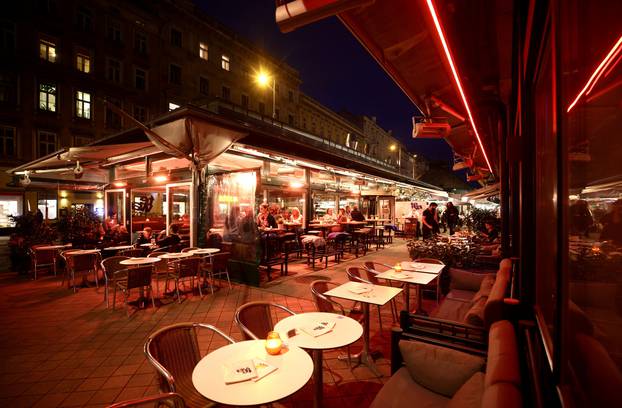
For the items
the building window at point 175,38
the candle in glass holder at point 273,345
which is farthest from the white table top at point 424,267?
the building window at point 175,38

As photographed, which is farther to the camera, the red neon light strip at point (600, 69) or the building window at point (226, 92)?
the building window at point (226, 92)

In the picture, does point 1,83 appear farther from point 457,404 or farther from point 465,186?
point 465,186

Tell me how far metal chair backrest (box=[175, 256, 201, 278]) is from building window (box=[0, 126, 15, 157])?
19881 millimetres

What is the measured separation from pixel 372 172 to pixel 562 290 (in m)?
11.9

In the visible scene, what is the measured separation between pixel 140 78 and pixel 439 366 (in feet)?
93.8

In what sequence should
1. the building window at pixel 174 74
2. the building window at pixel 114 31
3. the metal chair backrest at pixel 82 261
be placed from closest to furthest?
the metal chair backrest at pixel 82 261
the building window at pixel 114 31
the building window at pixel 174 74

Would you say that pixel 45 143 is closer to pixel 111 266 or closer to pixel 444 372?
pixel 111 266

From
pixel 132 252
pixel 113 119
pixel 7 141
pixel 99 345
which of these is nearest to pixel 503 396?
pixel 99 345

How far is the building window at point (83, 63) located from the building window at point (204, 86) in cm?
804

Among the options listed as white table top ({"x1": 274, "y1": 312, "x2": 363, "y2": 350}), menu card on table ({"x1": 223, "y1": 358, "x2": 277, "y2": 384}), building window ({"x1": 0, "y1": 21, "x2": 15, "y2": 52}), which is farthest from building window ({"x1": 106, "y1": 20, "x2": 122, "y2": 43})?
menu card on table ({"x1": 223, "y1": 358, "x2": 277, "y2": 384})

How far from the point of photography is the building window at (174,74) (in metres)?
25.0

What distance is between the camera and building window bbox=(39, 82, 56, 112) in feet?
62.1

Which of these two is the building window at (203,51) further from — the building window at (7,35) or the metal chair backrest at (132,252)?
the metal chair backrest at (132,252)

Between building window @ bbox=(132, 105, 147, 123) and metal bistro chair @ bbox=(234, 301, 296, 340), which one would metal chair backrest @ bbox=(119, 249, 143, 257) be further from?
building window @ bbox=(132, 105, 147, 123)
